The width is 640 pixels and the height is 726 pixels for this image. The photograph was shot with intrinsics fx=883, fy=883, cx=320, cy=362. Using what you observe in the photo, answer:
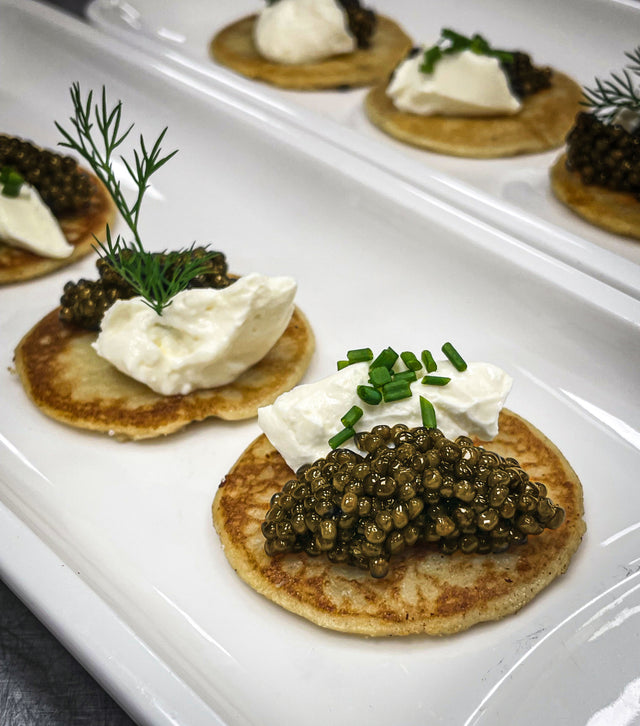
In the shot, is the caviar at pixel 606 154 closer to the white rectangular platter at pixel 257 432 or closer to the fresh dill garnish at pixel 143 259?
the white rectangular platter at pixel 257 432

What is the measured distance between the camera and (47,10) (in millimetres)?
4020

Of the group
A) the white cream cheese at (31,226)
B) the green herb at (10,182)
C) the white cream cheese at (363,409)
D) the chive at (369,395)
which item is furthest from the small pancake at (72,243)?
the chive at (369,395)

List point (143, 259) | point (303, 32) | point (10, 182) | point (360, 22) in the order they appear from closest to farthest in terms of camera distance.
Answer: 1. point (143, 259)
2. point (10, 182)
3. point (303, 32)
4. point (360, 22)

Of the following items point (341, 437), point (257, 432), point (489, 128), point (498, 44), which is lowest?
point (257, 432)

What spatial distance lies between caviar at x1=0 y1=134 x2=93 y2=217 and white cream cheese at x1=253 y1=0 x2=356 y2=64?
149cm

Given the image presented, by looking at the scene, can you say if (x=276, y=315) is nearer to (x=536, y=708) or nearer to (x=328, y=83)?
(x=536, y=708)

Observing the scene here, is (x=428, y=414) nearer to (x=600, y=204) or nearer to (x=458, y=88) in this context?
(x=600, y=204)

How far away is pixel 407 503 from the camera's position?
183 cm

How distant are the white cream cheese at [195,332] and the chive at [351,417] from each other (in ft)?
1.55

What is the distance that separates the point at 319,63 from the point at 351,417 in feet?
8.99

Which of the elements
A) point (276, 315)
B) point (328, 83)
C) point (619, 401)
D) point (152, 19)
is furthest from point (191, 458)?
point (152, 19)

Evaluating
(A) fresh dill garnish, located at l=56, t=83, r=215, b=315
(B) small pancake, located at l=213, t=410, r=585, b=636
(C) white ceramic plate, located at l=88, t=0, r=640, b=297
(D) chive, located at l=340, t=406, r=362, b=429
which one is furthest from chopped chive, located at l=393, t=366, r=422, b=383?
(C) white ceramic plate, located at l=88, t=0, r=640, b=297

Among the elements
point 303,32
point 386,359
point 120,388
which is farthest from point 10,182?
point 303,32

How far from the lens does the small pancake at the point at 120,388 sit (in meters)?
2.43
